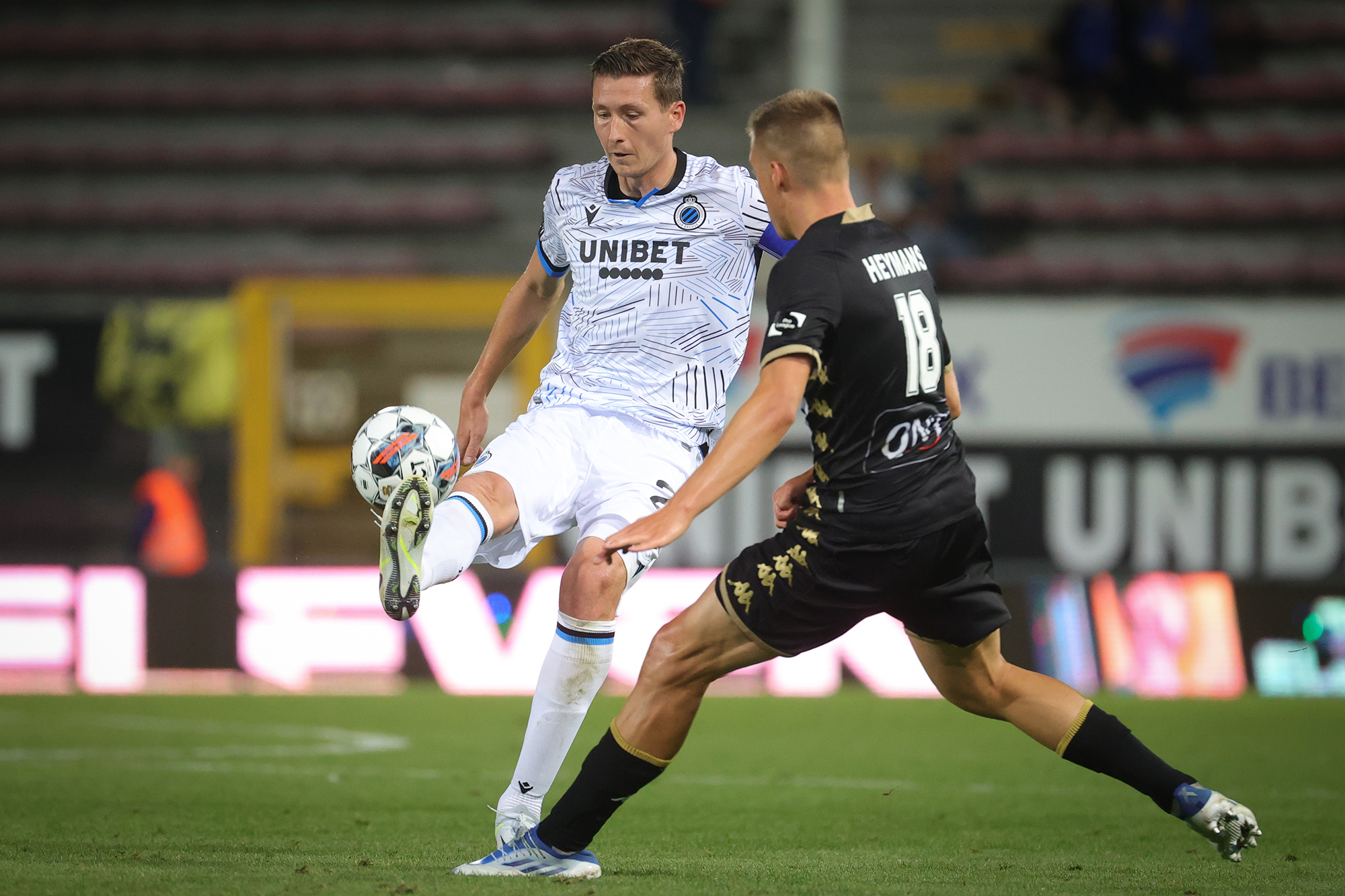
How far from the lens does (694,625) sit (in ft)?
12.7

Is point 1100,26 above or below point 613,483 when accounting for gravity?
above

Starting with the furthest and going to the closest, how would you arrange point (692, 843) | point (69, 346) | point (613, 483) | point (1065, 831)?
point (69, 346)
point (1065, 831)
point (692, 843)
point (613, 483)

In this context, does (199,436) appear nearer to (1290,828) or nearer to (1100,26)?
(1100,26)

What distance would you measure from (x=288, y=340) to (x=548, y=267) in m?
8.30

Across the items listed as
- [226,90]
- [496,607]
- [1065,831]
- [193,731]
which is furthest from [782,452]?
[226,90]

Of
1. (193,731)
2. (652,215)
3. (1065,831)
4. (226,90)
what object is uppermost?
(226,90)

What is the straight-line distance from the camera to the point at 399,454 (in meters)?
4.30

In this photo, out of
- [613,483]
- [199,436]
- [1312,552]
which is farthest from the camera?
[199,436]

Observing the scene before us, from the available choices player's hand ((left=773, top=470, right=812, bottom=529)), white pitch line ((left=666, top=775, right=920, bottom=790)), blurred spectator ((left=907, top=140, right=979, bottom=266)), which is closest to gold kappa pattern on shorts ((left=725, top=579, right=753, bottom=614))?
player's hand ((left=773, top=470, right=812, bottom=529))

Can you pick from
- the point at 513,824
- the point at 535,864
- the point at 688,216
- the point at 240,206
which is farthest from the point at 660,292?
the point at 240,206

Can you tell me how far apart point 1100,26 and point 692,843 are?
11114 millimetres

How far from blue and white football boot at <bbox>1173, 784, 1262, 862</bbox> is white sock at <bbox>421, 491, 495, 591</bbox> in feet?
6.14

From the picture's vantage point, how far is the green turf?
4176 mm

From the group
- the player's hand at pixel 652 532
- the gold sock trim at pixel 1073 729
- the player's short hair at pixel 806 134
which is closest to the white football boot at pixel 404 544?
the player's hand at pixel 652 532
